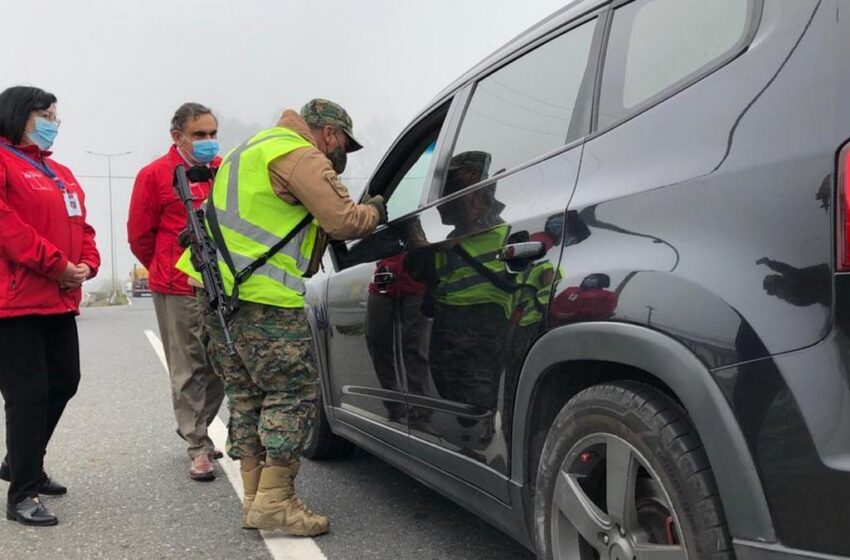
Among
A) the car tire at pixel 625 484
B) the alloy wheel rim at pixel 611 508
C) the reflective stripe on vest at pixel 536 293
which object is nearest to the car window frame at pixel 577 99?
the reflective stripe on vest at pixel 536 293

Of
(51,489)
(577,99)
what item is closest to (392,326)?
(577,99)

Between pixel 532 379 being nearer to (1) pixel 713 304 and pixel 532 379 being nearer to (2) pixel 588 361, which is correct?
(2) pixel 588 361

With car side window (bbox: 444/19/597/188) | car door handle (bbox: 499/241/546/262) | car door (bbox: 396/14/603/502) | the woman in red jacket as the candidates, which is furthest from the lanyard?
car door handle (bbox: 499/241/546/262)

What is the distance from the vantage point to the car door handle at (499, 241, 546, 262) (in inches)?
79.6

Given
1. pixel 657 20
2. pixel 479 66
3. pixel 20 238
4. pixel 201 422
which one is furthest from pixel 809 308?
pixel 201 422

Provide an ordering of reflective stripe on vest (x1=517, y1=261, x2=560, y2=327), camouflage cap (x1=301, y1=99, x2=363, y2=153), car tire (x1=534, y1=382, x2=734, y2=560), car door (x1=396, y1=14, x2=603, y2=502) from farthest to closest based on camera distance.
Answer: camouflage cap (x1=301, y1=99, x2=363, y2=153) → car door (x1=396, y1=14, x2=603, y2=502) → reflective stripe on vest (x1=517, y1=261, x2=560, y2=327) → car tire (x1=534, y1=382, x2=734, y2=560)

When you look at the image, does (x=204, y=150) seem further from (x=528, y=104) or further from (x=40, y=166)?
(x=528, y=104)

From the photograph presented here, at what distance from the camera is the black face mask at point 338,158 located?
3184 millimetres

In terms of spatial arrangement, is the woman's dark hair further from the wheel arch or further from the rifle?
the wheel arch

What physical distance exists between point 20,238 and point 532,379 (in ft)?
7.40

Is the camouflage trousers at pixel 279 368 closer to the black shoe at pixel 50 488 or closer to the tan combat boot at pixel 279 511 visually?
the tan combat boot at pixel 279 511

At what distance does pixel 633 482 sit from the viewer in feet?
5.64

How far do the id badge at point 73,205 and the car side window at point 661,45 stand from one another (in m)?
2.52

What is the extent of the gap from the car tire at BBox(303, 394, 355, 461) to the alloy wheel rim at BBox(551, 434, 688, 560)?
2.23 metres
